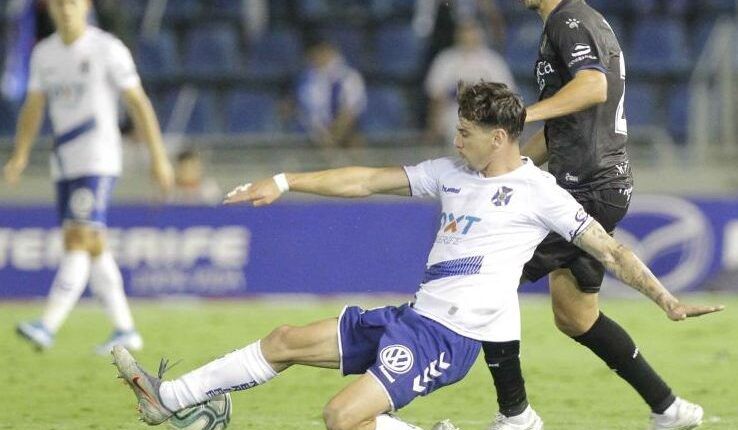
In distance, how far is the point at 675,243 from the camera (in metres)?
14.0

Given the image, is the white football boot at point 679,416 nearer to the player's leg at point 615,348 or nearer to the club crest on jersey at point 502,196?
the player's leg at point 615,348

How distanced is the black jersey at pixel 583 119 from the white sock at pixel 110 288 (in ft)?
14.1

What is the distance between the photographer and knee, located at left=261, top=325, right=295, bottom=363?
6309 mm

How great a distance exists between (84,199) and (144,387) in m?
4.22

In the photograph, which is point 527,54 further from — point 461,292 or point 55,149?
point 461,292

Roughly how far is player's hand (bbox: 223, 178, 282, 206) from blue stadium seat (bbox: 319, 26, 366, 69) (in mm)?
11271

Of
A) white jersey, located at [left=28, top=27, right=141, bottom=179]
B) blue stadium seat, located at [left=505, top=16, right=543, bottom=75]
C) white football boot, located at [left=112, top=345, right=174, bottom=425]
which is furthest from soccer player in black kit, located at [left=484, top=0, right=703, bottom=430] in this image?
blue stadium seat, located at [left=505, top=16, right=543, bottom=75]

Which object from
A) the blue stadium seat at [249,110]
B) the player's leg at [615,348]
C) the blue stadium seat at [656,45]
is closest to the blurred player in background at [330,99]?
the blue stadium seat at [249,110]

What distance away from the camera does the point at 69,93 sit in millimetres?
10688

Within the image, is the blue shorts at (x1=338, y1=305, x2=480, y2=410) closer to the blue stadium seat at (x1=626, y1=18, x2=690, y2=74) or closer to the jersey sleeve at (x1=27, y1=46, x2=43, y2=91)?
the jersey sleeve at (x1=27, y1=46, x2=43, y2=91)

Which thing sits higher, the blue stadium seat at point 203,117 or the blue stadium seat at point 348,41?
the blue stadium seat at point 348,41

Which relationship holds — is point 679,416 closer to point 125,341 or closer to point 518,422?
point 518,422

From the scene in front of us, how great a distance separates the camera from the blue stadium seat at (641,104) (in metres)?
16.7

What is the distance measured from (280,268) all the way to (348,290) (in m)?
0.68
